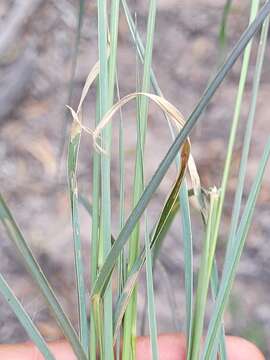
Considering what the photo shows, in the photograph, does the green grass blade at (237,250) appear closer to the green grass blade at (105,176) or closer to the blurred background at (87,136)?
the green grass blade at (105,176)

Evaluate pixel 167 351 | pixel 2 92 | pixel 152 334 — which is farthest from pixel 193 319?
pixel 2 92

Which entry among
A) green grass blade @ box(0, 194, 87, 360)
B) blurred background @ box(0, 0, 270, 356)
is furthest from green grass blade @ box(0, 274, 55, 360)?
blurred background @ box(0, 0, 270, 356)

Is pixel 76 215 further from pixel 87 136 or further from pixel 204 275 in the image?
pixel 87 136

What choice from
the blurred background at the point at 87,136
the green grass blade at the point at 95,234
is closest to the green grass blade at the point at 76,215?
the green grass blade at the point at 95,234

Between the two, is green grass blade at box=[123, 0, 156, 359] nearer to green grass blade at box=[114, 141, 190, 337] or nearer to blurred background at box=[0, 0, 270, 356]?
green grass blade at box=[114, 141, 190, 337]

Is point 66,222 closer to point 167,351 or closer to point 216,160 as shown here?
point 216,160

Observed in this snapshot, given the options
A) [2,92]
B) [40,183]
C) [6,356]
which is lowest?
[6,356]

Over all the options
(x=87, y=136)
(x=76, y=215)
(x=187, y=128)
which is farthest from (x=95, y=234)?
(x=87, y=136)
